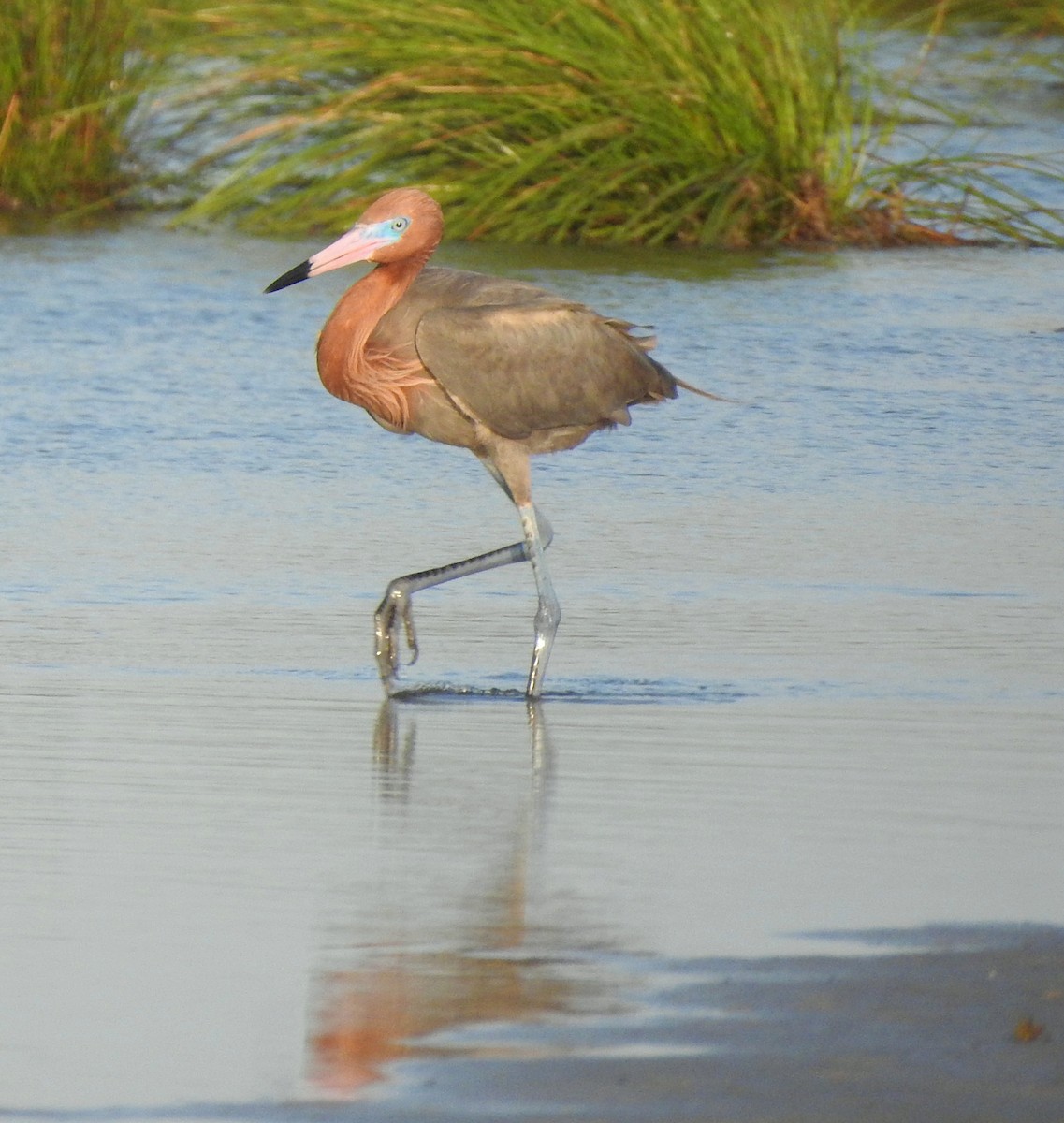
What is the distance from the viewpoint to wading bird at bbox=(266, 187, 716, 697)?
6.91 meters

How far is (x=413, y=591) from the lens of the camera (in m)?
6.63

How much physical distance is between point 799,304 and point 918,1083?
8984 millimetres

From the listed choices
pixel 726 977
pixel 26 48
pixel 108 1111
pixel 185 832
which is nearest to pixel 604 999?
pixel 726 977

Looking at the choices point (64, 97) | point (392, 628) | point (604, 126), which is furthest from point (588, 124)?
point (392, 628)

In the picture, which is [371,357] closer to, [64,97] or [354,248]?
[354,248]

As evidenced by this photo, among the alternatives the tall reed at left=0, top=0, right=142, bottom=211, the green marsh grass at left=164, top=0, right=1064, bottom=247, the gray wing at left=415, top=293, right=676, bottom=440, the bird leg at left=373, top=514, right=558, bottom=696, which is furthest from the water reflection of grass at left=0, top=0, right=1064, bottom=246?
the bird leg at left=373, top=514, right=558, bottom=696

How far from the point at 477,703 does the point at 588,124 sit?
8.29 metres

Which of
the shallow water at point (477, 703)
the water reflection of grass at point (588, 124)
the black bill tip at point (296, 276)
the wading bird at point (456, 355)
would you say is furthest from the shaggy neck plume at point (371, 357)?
the water reflection of grass at point (588, 124)

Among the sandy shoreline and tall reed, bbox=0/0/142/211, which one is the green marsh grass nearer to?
tall reed, bbox=0/0/142/211

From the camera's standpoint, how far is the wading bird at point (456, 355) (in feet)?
22.7

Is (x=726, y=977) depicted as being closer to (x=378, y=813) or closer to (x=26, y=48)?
(x=378, y=813)

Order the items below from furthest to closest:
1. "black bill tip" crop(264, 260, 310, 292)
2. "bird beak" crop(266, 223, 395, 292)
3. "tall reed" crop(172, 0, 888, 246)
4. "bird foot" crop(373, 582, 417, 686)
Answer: "tall reed" crop(172, 0, 888, 246) → "bird beak" crop(266, 223, 395, 292) → "black bill tip" crop(264, 260, 310, 292) → "bird foot" crop(373, 582, 417, 686)

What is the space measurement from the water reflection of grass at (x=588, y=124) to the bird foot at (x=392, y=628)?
768cm

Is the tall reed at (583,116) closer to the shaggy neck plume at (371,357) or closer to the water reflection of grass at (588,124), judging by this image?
the water reflection of grass at (588,124)
